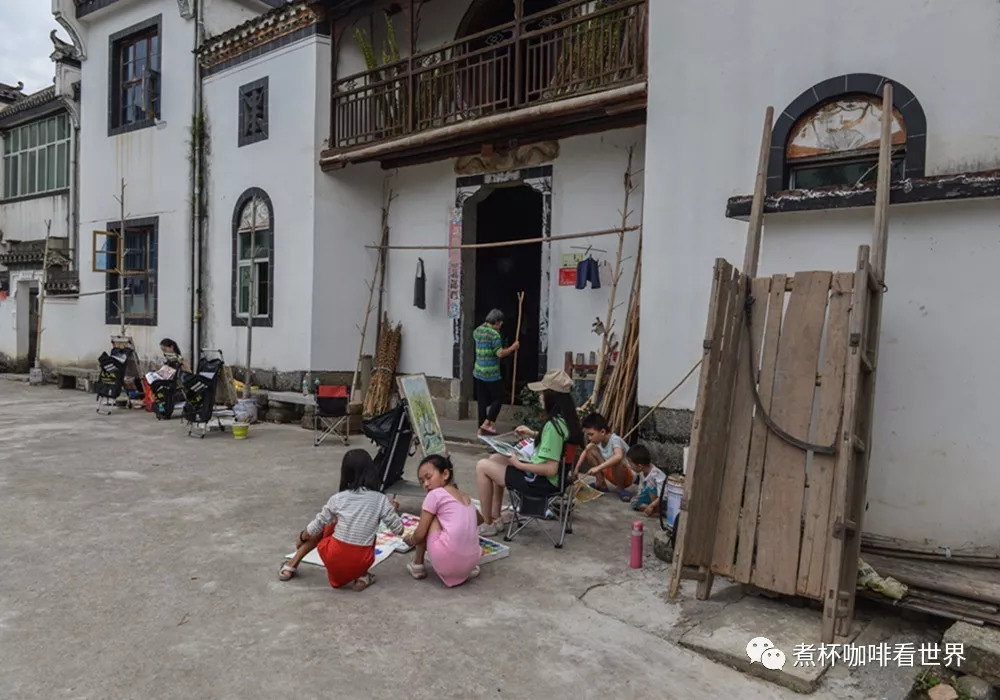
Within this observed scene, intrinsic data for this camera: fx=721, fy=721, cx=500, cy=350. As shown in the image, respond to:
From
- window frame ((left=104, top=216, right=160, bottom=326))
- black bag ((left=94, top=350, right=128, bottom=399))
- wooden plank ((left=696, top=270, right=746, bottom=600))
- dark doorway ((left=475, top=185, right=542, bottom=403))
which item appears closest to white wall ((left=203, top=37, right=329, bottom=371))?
black bag ((left=94, top=350, right=128, bottom=399))

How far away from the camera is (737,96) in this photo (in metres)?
5.50

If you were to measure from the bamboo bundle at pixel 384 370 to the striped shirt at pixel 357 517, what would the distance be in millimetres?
5780

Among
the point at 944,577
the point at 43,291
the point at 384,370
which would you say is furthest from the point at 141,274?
the point at 944,577

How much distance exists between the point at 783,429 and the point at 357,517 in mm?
2345

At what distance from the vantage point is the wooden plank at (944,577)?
3543 millimetres

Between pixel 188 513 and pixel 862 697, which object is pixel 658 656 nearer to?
pixel 862 697

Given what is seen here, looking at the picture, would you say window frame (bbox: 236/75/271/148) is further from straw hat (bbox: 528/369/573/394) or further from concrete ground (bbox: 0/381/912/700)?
straw hat (bbox: 528/369/573/394)

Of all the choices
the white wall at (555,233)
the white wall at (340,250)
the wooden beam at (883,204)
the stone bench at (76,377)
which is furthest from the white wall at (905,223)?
the stone bench at (76,377)

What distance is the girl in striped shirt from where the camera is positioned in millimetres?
3939

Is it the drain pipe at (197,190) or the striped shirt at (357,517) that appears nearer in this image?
the striped shirt at (357,517)

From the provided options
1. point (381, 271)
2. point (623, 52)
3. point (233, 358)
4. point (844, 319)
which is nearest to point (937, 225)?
point (844, 319)

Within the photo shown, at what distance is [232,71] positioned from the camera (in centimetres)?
1104

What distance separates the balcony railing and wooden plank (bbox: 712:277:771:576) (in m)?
3.68

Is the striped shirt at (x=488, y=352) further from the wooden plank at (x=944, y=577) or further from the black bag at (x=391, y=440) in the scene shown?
the wooden plank at (x=944, y=577)
